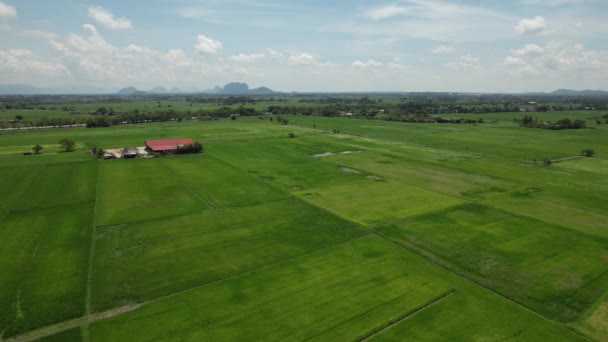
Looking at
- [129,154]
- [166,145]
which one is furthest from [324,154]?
[129,154]

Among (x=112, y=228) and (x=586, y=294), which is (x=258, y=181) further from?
(x=586, y=294)

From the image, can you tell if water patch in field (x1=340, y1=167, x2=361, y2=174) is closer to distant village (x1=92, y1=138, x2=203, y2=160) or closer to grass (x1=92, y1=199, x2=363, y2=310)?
grass (x1=92, y1=199, x2=363, y2=310)

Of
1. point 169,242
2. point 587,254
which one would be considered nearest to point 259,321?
point 169,242

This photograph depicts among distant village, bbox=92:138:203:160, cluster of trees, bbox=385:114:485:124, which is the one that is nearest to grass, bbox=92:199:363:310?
distant village, bbox=92:138:203:160

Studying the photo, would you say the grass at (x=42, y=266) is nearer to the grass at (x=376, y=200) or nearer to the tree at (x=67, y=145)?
the grass at (x=376, y=200)

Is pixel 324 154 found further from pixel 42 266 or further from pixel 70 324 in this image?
pixel 70 324

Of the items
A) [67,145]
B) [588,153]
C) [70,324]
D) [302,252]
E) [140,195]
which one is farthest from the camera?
[67,145]
